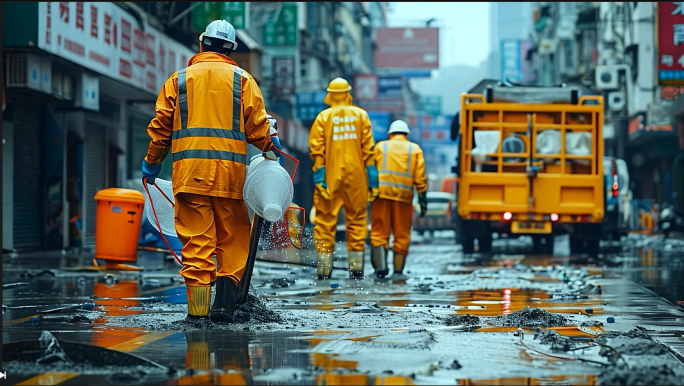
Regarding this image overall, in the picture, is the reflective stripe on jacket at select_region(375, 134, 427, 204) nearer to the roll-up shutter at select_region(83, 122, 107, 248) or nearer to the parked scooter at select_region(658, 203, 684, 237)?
the roll-up shutter at select_region(83, 122, 107, 248)

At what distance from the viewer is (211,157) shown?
6441mm

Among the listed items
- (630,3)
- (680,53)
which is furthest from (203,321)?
(630,3)

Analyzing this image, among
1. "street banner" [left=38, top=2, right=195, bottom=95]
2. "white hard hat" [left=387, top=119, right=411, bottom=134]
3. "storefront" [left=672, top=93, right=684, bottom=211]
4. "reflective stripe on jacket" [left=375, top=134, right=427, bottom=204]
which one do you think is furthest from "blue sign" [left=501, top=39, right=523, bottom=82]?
"reflective stripe on jacket" [left=375, top=134, right=427, bottom=204]

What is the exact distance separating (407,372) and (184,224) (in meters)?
2.35

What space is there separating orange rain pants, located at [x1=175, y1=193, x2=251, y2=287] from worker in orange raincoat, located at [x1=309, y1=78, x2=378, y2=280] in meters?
4.16

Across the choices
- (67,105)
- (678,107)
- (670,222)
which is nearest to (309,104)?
(678,107)

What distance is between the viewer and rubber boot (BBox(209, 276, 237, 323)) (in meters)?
6.42

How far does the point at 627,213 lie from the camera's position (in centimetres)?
2656

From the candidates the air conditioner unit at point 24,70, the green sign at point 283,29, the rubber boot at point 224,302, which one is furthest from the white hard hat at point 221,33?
the green sign at point 283,29

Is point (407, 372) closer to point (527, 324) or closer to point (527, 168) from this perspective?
point (527, 324)

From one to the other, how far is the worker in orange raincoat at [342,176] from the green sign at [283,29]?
3037 cm

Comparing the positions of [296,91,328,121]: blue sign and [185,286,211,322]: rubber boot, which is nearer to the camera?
[185,286,211,322]: rubber boot

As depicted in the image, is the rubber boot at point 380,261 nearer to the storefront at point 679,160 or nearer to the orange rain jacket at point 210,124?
the orange rain jacket at point 210,124

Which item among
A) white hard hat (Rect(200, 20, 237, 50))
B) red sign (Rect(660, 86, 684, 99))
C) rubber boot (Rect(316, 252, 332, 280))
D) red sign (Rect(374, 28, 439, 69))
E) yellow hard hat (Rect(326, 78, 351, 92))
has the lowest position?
rubber boot (Rect(316, 252, 332, 280))
